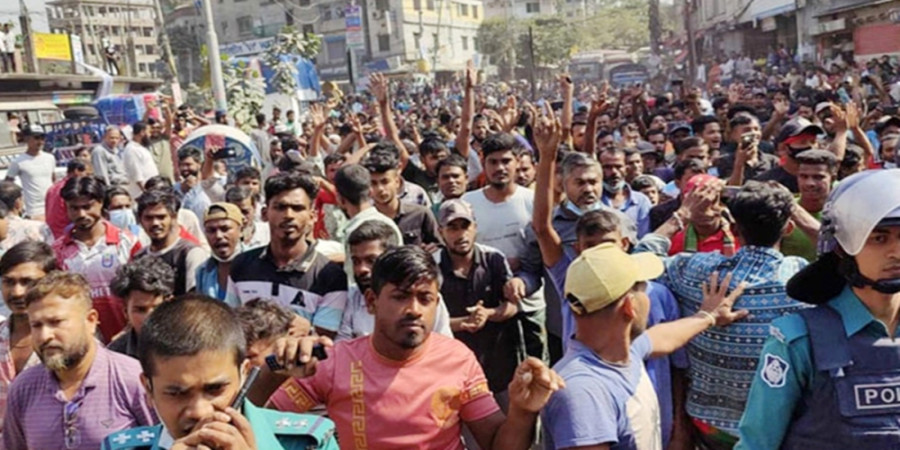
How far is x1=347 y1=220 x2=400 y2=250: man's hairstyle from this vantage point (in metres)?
3.51

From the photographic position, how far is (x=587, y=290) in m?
2.31

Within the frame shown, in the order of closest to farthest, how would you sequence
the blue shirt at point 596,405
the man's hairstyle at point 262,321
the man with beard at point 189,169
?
the blue shirt at point 596,405, the man's hairstyle at point 262,321, the man with beard at point 189,169

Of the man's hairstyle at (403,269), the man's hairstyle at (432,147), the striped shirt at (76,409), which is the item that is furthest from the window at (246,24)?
the man's hairstyle at (403,269)

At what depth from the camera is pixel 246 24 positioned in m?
61.3

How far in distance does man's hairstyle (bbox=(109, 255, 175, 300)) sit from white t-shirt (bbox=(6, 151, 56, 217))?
6.29 meters

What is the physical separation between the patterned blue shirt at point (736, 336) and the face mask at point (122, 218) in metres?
4.09

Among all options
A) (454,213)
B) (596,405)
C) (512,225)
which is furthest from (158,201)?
(596,405)

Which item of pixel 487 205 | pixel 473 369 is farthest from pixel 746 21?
pixel 473 369

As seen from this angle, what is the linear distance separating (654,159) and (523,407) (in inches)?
225

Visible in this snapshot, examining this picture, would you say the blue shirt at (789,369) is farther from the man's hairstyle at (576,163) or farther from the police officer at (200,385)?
the man's hairstyle at (576,163)

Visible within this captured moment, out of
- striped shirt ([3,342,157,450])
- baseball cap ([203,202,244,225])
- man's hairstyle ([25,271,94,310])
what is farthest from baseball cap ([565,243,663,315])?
baseball cap ([203,202,244,225])

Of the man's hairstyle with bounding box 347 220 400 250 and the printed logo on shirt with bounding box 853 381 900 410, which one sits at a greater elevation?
the man's hairstyle with bounding box 347 220 400 250

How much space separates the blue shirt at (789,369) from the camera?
1.91m

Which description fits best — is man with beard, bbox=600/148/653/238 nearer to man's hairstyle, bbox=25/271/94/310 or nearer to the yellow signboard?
man's hairstyle, bbox=25/271/94/310
